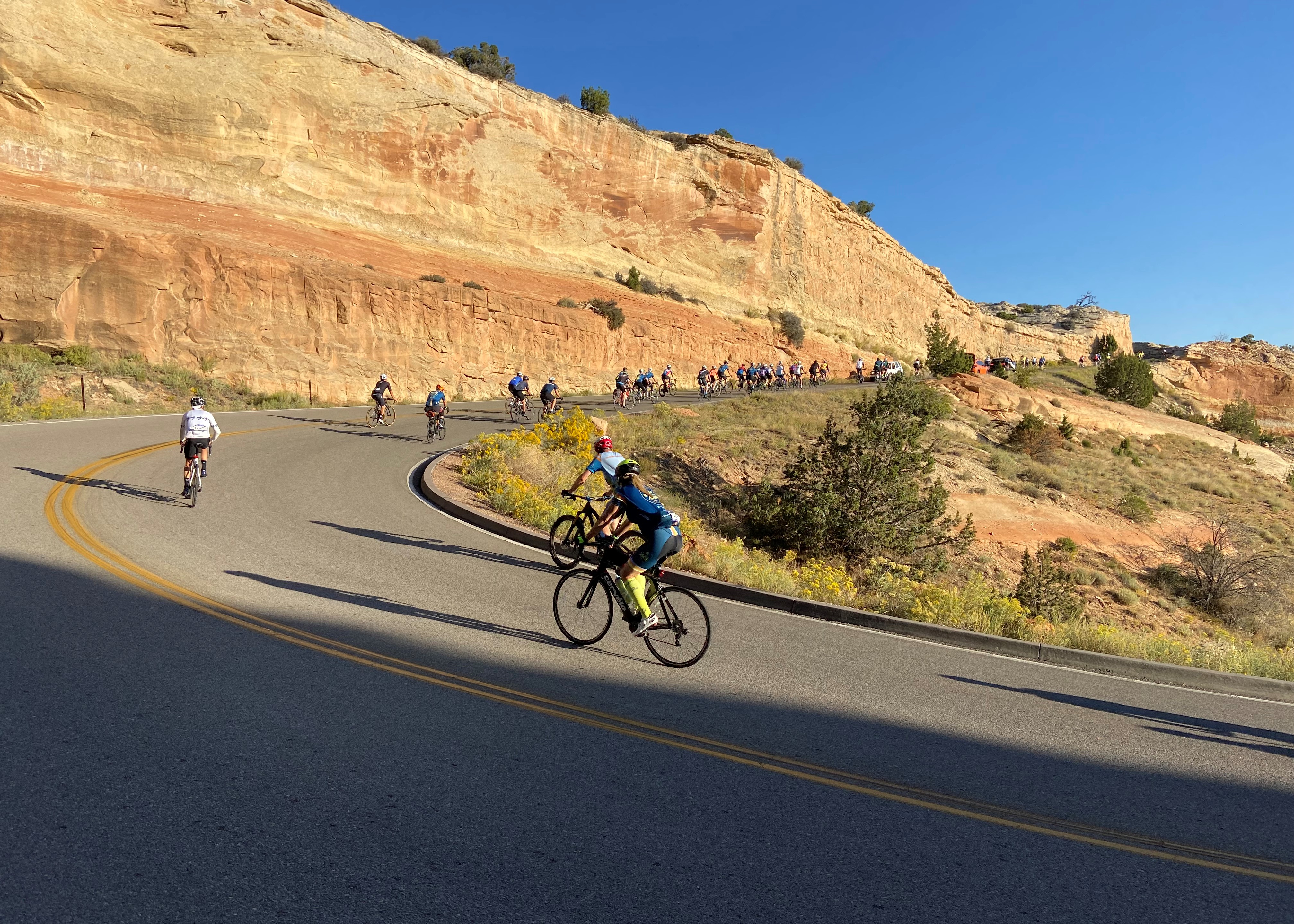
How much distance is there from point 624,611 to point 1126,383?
5623 cm

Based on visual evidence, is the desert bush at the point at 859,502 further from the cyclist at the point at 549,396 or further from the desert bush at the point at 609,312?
the desert bush at the point at 609,312

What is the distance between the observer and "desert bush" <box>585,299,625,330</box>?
4881 cm

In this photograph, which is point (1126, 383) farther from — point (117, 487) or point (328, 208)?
point (117, 487)

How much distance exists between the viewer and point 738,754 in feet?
17.3

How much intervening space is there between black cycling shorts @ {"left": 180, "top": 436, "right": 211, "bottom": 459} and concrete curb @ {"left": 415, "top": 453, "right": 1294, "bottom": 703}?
7653mm

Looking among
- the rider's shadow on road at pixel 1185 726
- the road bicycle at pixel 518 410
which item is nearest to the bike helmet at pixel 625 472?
the rider's shadow on road at pixel 1185 726

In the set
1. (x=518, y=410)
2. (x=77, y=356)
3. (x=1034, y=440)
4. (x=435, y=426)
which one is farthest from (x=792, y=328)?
(x=77, y=356)

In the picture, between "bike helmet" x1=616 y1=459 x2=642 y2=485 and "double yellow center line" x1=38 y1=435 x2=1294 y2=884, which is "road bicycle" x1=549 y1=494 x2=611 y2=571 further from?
"double yellow center line" x1=38 y1=435 x2=1294 y2=884

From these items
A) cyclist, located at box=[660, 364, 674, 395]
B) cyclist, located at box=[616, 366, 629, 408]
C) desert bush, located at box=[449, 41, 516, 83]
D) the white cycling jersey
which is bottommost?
the white cycling jersey

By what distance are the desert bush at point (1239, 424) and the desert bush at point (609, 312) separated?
122 ft

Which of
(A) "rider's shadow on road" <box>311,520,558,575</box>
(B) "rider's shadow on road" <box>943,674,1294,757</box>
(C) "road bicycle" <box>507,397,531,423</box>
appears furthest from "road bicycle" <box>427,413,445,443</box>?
(B) "rider's shadow on road" <box>943,674,1294,757</box>

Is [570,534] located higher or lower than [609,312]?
lower

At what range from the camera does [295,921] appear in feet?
10.6

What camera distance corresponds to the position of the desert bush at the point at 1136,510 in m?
26.2
